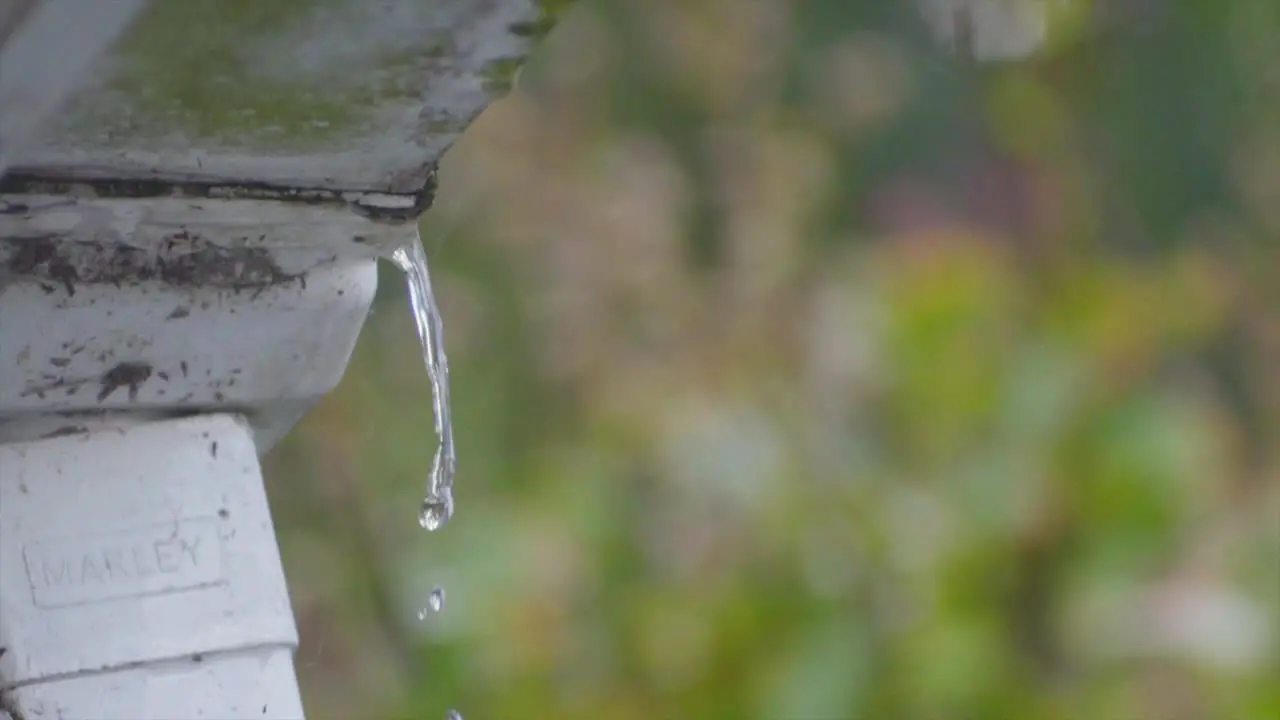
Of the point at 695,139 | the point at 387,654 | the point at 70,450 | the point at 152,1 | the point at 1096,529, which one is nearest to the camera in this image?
the point at 152,1

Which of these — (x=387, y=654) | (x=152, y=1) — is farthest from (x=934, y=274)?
(x=152, y=1)

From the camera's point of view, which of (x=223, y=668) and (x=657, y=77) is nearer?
(x=223, y=668)

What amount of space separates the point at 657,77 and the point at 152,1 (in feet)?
7.49

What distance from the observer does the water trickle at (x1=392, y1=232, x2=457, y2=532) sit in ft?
1.79

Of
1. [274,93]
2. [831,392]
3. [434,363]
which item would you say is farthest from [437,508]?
[831,392]

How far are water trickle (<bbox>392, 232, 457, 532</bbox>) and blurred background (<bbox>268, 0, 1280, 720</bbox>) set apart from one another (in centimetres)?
23

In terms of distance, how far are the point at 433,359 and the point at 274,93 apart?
7.8 inches

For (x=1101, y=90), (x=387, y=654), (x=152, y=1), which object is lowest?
(x=387, y=654)

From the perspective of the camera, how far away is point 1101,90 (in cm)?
266

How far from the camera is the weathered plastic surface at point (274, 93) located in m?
0.38

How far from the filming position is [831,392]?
177 cm

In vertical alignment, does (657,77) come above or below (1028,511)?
above

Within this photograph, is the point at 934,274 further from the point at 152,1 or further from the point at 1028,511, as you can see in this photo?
the point at 152,1

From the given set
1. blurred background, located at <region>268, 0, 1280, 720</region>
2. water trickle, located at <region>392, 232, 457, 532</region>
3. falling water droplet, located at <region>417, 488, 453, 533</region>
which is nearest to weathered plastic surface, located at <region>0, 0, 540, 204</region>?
water trickle, located at <region>392, 232, 457, 532</region>
